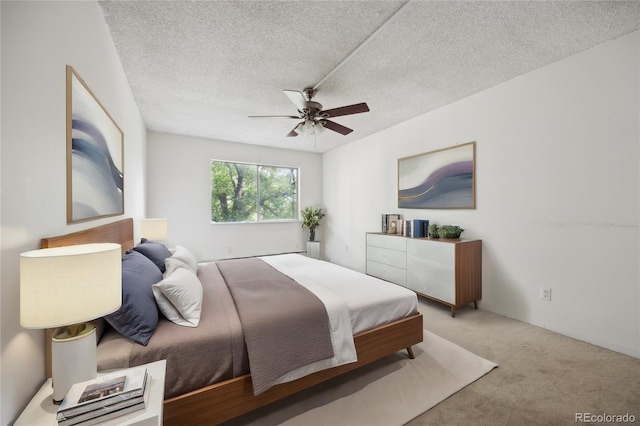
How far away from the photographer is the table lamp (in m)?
0.78

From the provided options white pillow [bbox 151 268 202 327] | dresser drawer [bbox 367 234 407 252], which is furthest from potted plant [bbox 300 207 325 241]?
white pillow [bbox 151 268 202 327]

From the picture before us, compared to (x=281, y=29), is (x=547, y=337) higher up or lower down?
lower down

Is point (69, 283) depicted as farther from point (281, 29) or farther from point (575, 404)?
point (575, 404)

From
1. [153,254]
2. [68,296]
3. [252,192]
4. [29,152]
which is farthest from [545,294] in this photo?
[252,192]

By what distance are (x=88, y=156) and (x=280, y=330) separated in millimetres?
1551

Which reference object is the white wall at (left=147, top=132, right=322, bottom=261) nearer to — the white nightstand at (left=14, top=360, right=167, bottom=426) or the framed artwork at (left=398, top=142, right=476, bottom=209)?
the framed artwork at (left=398, top=142, right=476, bottom=209)

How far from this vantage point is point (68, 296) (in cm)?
80

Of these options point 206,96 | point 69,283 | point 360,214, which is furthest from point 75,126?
point 360,214

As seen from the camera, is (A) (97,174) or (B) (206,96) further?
(B) (206,96)

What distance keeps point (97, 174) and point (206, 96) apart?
6.15ft

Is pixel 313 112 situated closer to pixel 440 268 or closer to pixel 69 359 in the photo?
pixel 440 268

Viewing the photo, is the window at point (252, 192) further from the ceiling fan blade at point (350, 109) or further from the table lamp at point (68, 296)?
the table lamp at point (68, 296)

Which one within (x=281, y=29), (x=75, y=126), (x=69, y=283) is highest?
(x=281, y=29)

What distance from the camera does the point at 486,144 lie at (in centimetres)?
306
